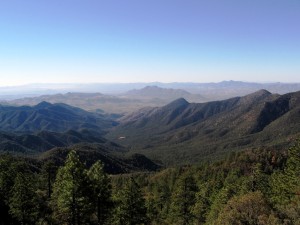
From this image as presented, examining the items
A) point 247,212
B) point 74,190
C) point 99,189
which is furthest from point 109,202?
point 247,212

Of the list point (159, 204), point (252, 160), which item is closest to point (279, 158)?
point (252, 160)

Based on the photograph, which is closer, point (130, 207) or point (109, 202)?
point (130, 207)

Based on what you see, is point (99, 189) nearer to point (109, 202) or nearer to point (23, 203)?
point (109, 202)

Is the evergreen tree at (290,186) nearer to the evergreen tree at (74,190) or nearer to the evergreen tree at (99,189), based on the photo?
the evergreen tree at (99,189)

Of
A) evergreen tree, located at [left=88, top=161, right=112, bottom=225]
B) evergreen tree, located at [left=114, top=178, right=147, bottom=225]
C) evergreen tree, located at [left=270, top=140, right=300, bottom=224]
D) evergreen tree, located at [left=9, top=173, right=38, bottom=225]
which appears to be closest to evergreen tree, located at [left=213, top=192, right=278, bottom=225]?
evergreen tree, located at [left=270, top=140, right=300, bottom=224]

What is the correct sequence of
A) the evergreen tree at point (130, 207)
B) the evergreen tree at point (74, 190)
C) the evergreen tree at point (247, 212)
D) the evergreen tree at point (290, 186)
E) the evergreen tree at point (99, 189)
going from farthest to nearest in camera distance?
the evergreen tree at point (290, 186)
the evergreen tree at point (130, 207)
the evergreen tree at point (99, 189)
the evergreen tree at point (74, 190)
the evergreen tree at point (247, 212)

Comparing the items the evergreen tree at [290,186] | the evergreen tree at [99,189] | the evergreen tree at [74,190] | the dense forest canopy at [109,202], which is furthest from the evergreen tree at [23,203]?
the evergreen tree at [290,186]

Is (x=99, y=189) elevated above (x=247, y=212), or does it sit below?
above
